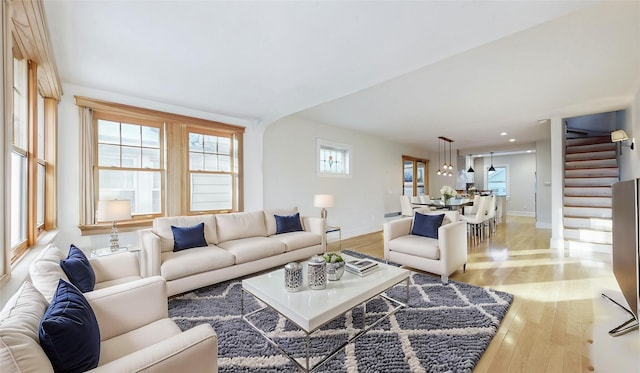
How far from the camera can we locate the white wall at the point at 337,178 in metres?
4.81

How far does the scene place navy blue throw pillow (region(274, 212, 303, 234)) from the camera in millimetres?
3917

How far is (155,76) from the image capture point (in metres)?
2.82

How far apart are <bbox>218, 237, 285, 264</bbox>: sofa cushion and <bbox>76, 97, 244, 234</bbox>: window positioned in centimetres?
119

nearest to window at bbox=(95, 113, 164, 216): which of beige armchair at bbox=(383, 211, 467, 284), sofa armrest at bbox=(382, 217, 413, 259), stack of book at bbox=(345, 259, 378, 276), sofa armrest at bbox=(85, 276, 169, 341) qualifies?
sofa armrest at bbox=(85, 276, 169, 341)

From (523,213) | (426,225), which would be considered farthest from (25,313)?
(523,213)

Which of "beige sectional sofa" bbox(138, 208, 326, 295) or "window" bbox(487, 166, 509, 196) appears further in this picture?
"window" bbox(487, 166, 509, 196)

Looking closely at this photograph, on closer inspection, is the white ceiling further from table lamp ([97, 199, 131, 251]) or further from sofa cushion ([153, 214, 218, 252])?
sofa cushion ([153, 214, 218, 252])

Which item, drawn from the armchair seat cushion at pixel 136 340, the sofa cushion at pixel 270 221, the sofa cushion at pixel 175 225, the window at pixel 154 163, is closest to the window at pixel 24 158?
the window at pixel 154 163

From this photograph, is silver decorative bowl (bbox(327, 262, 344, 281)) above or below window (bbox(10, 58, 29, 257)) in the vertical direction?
below

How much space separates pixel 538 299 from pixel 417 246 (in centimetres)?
125

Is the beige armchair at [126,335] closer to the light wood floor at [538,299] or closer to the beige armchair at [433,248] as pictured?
the light wood floor at [538,299]

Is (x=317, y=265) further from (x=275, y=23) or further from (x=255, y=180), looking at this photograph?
(x=255, y=180)

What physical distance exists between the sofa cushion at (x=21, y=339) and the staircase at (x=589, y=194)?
6.54 metres

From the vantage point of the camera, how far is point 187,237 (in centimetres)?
308
